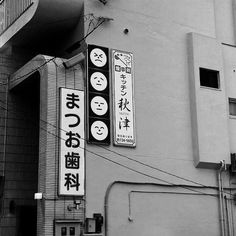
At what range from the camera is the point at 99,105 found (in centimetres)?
1628

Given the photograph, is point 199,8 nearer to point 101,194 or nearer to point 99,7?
point 99,7

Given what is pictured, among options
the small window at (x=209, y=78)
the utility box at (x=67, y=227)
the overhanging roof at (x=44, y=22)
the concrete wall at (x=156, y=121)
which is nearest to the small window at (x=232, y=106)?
the concrete wall at (x=156, y=121)

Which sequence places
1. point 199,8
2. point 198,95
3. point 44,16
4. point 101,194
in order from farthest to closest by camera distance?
point 199,8 < point 198,95 < point 44,16 < point 101,194

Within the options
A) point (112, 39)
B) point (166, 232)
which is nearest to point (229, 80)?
point (112, 39)

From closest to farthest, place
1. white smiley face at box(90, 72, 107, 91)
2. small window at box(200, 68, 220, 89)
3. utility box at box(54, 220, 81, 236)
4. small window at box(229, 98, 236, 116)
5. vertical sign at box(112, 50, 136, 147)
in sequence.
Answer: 1. utility box at box(54, 220, 81, 236)
2. white smiley face at box(90, 72, 107, 91)
3. vertical sign at box(112, 50, 136, 147)
4. small window at box(200, 68, 220, 89)
5. small window at box(229, 98, 236, 116)

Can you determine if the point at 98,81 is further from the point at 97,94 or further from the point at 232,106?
the point at 232,106

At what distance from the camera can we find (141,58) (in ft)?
58.2

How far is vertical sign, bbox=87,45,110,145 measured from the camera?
52.5 feet

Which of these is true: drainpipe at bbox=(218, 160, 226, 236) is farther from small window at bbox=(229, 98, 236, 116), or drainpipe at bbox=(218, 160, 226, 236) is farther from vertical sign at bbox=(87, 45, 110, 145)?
vertical sign at bbox=(87, 45, 110, 145)

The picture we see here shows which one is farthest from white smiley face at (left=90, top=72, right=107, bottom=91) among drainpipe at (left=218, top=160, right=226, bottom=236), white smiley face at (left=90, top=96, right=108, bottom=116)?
drainpipe at (left=218, top=160, right=226, bottom=236)

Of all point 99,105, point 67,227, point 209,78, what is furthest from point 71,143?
point 209,78

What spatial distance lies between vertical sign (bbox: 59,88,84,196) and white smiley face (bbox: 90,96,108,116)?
48 cm

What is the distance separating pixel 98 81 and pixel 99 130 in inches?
66.1

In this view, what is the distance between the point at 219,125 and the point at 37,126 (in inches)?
272
